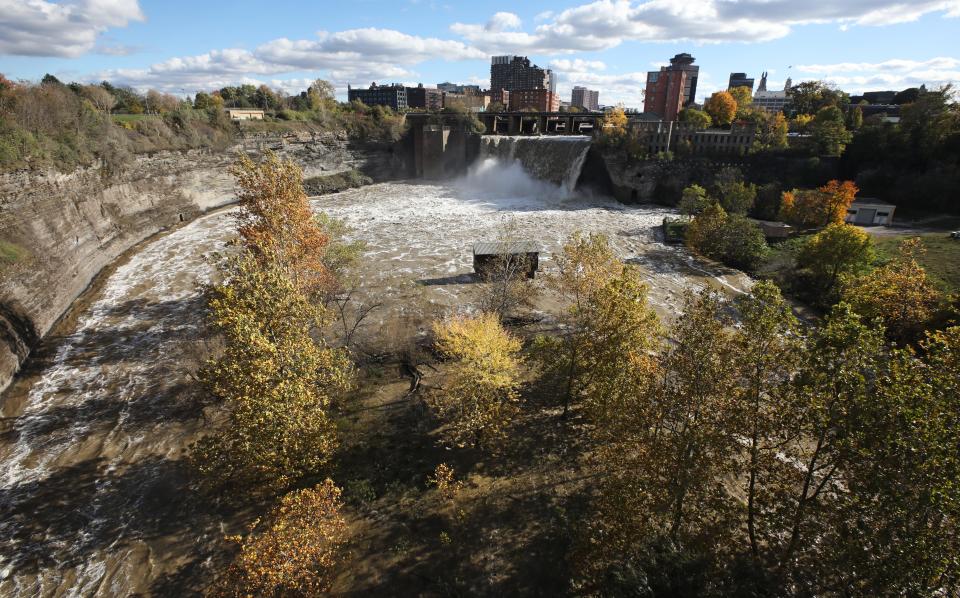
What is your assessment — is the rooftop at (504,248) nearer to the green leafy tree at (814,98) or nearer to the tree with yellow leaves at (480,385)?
the tree with yellow leaves at (480,385)

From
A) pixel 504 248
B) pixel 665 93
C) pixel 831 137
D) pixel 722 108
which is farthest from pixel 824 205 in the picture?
pixel 665 93

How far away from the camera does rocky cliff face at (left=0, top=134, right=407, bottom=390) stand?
2885cm

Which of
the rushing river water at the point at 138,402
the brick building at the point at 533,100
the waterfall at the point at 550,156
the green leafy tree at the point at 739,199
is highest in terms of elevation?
the brick building at the point at 533,100

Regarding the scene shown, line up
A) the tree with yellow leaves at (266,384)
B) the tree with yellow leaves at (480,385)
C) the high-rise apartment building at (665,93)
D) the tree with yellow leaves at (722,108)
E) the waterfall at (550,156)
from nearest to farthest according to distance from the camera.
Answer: the tree with yellow leaves at (266,384) → the tree with yellow leaves at (480,385) → the waterfall at (550,156) → the tree with yellow leaves at (722,108) → the high-rise apartment building at (665,93)

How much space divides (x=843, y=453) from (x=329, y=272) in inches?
1080

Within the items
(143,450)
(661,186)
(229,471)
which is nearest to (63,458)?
(143,450)

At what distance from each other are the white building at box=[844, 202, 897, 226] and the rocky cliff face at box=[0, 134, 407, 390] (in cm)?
7045

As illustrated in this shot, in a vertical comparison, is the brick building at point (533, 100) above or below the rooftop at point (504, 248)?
above

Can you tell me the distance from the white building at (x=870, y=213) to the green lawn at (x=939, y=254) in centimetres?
536

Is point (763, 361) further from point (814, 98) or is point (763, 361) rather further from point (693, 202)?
point (814, 98)

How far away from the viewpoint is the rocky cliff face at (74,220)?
2885 cm

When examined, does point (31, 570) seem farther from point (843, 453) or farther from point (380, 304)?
point (843, 453)

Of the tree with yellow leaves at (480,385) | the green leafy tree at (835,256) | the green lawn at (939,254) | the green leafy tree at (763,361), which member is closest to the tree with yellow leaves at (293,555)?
the tree with yellow leaves at (480,385)

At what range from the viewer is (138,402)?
23.6 meters
